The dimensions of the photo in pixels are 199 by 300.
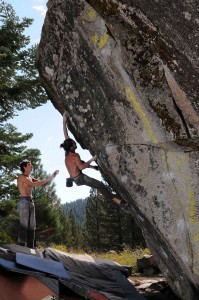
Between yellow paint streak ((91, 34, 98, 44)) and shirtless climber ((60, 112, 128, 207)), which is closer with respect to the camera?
yellow paint streak ((91, 34, 98, 44))

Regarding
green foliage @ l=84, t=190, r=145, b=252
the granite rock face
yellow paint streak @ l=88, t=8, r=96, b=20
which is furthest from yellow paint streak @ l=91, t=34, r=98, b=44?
green foliage @ l=84, t=190, r=145, b=252

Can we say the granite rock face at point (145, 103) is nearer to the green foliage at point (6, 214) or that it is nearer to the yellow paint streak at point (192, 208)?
the yellow paint streak at point (192, 208)

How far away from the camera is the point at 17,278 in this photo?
654cm

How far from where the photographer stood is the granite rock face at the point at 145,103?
20.9 ft

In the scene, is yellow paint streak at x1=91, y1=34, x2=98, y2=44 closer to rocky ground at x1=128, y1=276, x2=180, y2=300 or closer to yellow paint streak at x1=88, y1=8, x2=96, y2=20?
yellow paint streak at x1=88, y1=8, x2=96, y2=20

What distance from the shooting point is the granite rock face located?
6.37 meters

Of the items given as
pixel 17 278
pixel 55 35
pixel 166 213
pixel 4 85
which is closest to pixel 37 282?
pixel 17 278

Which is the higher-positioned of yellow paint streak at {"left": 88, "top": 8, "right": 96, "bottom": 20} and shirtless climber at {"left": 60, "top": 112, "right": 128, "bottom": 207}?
yellow paint streak at {"left": 88, "top": 8, "right": 96, "bottom": 20}

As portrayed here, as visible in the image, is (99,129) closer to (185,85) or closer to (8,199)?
(185,85)

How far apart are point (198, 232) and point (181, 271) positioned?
108 cm

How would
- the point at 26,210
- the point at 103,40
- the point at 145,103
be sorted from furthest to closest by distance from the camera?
the point at 26,210 → the point at 103,40 → the point at 145,103

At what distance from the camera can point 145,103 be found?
22.4 ft

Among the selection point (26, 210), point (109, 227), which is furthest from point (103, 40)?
point (109, 227)

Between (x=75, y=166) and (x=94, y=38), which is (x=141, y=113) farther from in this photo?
(x=75, y=166)
